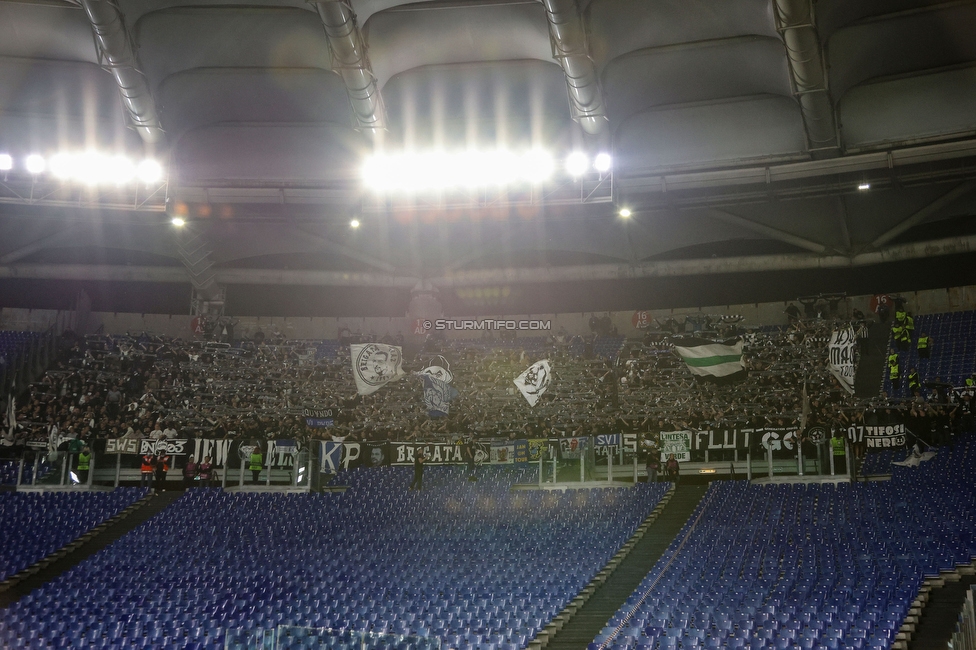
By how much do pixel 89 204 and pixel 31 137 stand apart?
4.19m

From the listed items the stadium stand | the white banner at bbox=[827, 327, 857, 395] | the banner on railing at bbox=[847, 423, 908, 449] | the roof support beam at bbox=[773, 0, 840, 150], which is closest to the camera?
the roof support beam at bbox=[773, 0, 840, 150]

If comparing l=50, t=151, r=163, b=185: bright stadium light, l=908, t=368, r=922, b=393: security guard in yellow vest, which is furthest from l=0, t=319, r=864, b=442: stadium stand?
l=50, t=151, r=163, b=185: bright stadium light

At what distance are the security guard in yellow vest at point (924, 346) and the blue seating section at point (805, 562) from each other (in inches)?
220

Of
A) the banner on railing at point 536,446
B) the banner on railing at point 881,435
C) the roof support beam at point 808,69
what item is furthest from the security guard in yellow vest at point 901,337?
the banner on railing at point 536,446

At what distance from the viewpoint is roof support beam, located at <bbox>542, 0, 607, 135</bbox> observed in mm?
22516

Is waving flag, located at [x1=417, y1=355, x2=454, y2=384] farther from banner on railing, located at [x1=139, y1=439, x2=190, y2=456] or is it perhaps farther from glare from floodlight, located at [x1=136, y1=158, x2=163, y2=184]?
glare from floodlight, located at [x1=136, y1=158, x2=163, y2=184]

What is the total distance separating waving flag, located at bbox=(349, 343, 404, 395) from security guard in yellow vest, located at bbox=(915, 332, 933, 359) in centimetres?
1724

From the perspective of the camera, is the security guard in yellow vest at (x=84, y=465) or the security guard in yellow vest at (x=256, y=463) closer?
the security guard in yellow vest at (x=84, y=465)

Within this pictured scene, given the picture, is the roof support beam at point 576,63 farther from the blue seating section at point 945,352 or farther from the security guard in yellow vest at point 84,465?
the security guard in yellow vest at point 84,465

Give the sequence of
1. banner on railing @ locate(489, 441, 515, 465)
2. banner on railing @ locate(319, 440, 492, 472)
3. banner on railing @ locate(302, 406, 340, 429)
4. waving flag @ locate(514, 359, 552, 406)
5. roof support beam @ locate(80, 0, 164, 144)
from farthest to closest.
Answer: waving flag @ locate(514, 359, 552, 406) < banner on railing @ locate(302, 406, 340, 429) < banner on railing @ locate(319, 440, 492, 472) < banner on railing @ locate(489, 441, 515, 465) < roof support beam @ locate(80, 0, 164, 144)

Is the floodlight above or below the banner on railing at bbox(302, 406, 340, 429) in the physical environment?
above

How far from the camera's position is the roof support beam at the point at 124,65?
78.2 ft

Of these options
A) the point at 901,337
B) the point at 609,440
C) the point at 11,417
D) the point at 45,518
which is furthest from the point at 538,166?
the point at 11,417

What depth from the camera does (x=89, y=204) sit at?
2819cm
